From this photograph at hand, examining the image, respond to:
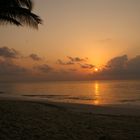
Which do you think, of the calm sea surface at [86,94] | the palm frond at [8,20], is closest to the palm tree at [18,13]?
the palm frond at [8,20]

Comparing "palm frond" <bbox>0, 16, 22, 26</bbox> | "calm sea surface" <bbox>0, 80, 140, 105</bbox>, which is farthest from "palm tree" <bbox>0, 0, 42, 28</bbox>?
"calm sea surface" <bbox>0, 80, 140, 105</bbox>

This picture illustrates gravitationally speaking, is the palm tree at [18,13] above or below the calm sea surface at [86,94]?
above

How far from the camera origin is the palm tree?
12.3m

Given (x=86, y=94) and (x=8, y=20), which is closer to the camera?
(x=8, y=20)

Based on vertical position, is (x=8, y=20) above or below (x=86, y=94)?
above

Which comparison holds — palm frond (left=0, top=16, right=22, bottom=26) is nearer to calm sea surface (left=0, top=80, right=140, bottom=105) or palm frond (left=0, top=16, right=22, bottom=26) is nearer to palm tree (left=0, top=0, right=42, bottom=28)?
palm tree (left=0, top=0, right=42, bottom=28)

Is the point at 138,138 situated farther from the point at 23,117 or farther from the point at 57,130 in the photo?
the point at 23,117

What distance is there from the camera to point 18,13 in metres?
12.5

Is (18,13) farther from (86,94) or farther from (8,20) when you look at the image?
(86,94)

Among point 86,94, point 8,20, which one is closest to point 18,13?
point 8,20

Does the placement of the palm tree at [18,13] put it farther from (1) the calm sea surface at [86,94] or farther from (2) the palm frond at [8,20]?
(1) the calm sea surface at [86,94]

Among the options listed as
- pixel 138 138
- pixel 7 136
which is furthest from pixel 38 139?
pixel 138 138

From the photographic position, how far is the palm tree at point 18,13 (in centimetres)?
1231

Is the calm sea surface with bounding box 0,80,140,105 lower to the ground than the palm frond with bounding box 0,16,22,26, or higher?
lower
